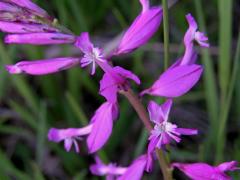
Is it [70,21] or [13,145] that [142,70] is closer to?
[70,21]

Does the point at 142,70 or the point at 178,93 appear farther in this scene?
the point at 142,70

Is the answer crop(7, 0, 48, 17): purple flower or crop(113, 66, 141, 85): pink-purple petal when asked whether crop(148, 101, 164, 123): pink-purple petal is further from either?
crop(7, 0, 48, 17): purple flower

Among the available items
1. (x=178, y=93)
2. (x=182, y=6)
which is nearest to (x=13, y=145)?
(x=182, y=6)

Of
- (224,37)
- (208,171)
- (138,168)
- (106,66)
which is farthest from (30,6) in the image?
(224,37)

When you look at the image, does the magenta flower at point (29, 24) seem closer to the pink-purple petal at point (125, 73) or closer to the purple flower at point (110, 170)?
the pink-purple petal at point (125, 73)

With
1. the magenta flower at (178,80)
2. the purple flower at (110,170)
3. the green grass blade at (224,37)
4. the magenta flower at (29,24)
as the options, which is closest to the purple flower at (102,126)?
the magenta flower at (178,80)

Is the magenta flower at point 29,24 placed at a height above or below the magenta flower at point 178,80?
above
